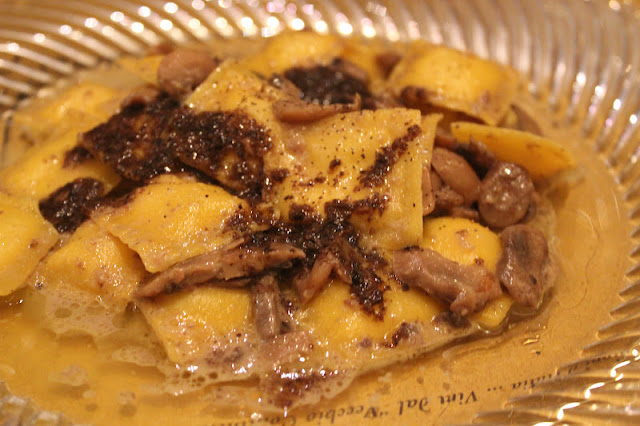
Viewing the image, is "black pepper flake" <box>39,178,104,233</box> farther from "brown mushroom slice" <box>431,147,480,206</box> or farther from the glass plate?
"brown mushroom slice" <box>431,147,480,206</box>

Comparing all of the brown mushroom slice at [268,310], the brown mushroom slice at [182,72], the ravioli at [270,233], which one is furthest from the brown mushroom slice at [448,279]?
the brown mushroom slice at [182,72]

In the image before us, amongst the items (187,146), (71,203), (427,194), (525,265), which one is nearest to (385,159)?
(427,194)

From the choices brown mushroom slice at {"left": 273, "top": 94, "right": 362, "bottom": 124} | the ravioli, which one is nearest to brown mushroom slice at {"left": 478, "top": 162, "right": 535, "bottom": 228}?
the ravioli

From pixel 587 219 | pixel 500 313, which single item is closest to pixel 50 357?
pixel 500 313

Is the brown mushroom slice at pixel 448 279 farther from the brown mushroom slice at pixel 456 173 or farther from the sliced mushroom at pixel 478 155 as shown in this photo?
the sliced mushroom at pixel 478 155

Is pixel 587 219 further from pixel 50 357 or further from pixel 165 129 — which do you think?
pixel 50 357
